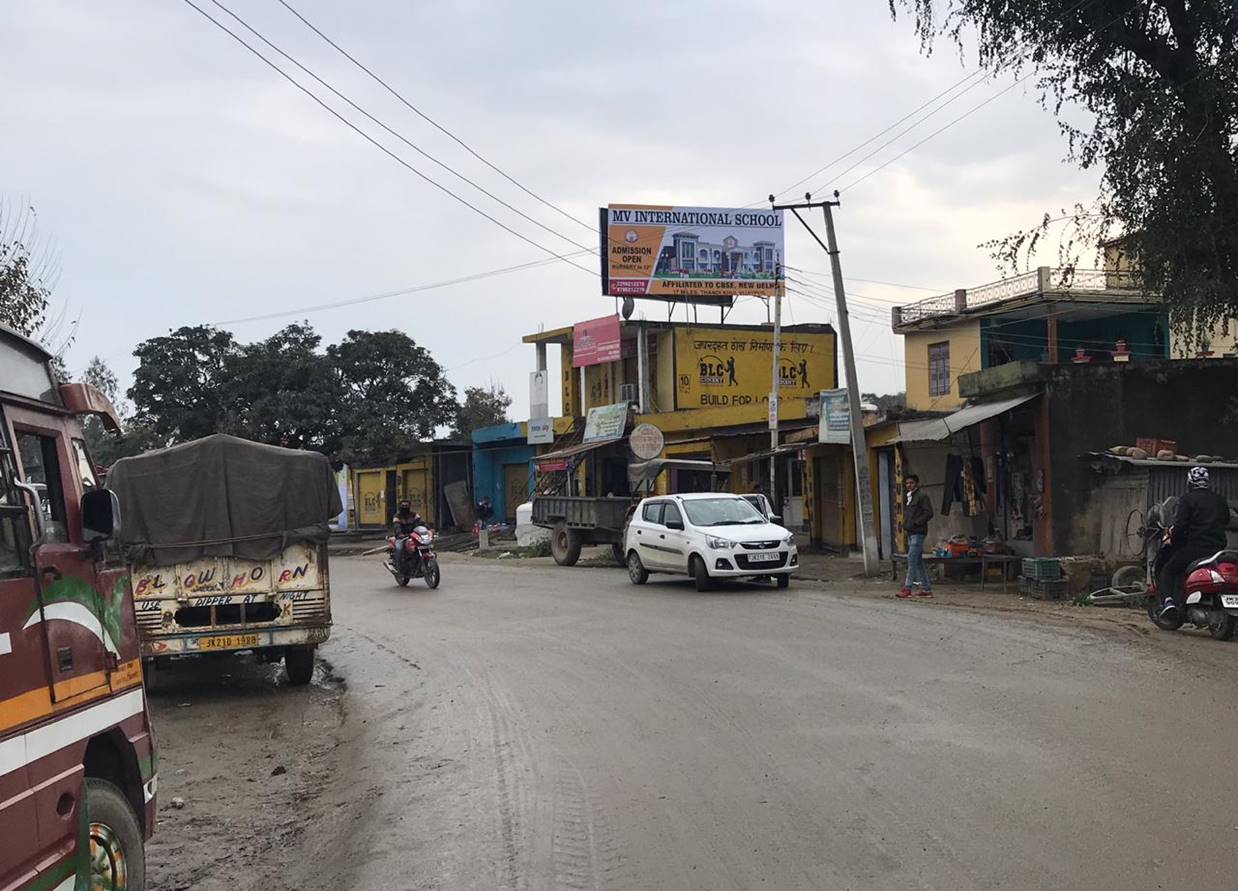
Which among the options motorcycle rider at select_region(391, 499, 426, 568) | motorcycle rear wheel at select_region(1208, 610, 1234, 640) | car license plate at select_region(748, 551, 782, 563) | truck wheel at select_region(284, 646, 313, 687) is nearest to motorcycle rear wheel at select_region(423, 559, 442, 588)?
motorcycle rider at select_region(391, 499, 426, 568)

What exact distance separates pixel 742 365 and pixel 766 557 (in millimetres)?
25901

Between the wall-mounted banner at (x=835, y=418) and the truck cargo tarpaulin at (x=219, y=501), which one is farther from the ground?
the wall-mounted banner at (x=835, y=418)

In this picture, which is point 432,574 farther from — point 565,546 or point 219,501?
point 219,501

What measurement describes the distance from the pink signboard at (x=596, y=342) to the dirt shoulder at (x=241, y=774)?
31799mm

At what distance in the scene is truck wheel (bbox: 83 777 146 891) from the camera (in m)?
4.25

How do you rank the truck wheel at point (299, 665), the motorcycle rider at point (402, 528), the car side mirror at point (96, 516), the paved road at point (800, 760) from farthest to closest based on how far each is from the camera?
the motorcycle rider at point (402, 528) < the truck wheel at point (299, 665) < the paved road at point (800, 760) < the car side mirror at point (96, 516)

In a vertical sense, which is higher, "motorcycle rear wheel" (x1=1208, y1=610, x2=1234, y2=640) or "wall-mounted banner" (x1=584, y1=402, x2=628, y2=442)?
"wall-mounted banner" (x1=584, y1=402, x2=628, y2=442)

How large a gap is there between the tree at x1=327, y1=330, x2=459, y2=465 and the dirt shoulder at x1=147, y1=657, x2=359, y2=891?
3318 centimetres

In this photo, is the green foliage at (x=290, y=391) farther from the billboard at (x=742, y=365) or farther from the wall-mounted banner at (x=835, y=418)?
the wall-mounted banner at (x=835, y=418)

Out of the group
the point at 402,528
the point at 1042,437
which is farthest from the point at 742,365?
the point at 1042,437

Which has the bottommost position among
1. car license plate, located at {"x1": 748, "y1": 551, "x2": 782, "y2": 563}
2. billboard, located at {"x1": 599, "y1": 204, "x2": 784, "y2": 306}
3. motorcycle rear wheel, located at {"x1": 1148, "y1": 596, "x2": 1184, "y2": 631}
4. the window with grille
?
motorcycle rear wheel, located at {"x1": 1148, "y1": 596, "x2": 1184, "y2": 631}

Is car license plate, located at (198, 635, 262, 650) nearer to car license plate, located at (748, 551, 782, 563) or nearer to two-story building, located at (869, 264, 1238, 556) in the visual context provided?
car license plate, located at (748, 551, 782, 563)

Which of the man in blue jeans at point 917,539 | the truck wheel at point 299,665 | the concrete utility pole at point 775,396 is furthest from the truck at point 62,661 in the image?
the concrete utility pole at point 775,396

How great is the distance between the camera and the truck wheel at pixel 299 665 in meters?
12.0
